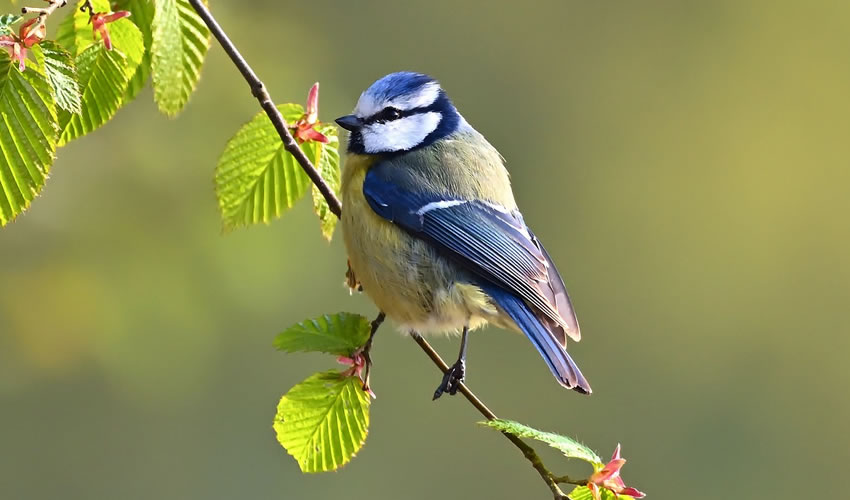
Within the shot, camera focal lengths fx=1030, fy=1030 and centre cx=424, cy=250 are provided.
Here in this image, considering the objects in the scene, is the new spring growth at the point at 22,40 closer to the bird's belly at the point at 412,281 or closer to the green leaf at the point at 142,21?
the green leaf at the point at 142,21

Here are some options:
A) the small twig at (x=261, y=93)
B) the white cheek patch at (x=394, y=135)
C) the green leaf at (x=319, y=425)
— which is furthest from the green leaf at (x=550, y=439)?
the white cheek patch at (x=394, y=135)

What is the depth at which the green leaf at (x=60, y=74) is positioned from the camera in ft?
2.31

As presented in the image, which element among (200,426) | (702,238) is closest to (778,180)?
(702,238)

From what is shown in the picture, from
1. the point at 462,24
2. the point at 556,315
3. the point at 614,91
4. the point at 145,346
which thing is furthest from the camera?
the point at 614,91

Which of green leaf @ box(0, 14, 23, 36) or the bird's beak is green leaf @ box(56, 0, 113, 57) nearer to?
green leaf @ box(0, 14, 23, 36)

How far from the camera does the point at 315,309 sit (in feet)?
9.71

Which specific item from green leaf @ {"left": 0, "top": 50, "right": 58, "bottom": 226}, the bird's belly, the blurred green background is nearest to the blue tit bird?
the bird's belly

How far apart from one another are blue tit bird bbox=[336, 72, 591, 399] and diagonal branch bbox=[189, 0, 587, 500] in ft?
0.63

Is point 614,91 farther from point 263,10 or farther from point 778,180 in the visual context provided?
point 263,10

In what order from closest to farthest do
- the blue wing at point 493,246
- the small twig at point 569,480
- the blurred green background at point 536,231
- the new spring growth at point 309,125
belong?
the small twig at point 569,480, the new spring growth at point 309,125, the blue wing at point 493,246, the blurred green background at point 536,231

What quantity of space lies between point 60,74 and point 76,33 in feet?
0.48

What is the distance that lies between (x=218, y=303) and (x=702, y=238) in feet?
7.02

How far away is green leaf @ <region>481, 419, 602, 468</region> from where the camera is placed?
76 cm

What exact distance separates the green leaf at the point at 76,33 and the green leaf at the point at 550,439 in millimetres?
436
